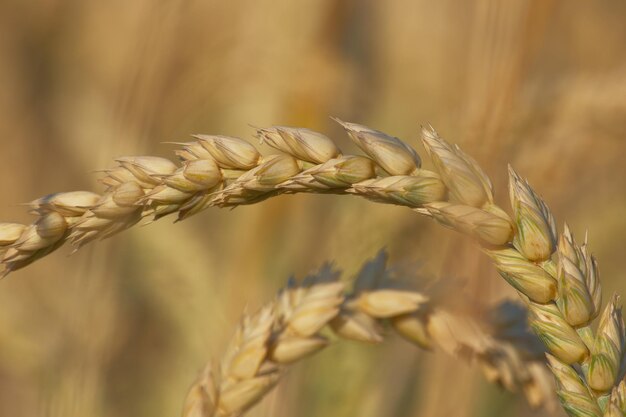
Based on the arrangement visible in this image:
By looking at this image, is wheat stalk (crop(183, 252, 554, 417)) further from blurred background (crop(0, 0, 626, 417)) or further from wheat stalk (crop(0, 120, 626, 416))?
wheat stalk (crop(0, 120, 626, 416))

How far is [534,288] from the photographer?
58 centimetres

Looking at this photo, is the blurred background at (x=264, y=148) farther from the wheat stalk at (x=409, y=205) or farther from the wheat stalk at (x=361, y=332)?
the wheat stalk at (x=409, y=205)

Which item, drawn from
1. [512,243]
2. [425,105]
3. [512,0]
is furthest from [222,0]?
[512,243]

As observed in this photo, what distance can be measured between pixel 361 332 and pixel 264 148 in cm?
91

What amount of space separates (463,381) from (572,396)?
0.40 m

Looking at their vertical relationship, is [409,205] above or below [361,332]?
above

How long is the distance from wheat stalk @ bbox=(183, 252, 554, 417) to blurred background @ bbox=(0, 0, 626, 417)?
0.27 ft

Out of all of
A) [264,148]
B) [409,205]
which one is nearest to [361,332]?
[409,205]

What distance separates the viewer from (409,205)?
60 centimetres

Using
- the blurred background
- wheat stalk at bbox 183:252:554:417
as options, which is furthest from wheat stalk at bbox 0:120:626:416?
the blurred background

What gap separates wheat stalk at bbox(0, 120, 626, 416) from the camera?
581 millimetres

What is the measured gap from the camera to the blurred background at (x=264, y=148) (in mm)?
1189

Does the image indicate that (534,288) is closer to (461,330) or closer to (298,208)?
(461,330)

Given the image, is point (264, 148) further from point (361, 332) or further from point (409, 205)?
point (409, 205)
